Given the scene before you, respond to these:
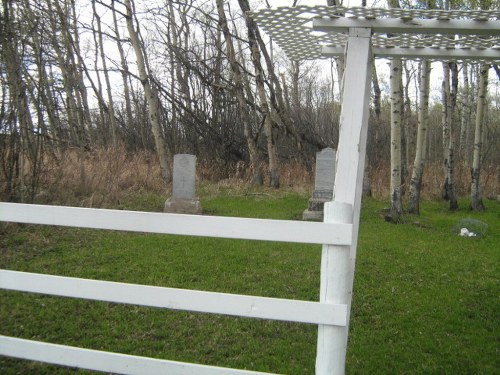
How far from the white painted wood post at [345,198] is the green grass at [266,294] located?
1568 mm

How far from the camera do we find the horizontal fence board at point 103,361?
2.43m

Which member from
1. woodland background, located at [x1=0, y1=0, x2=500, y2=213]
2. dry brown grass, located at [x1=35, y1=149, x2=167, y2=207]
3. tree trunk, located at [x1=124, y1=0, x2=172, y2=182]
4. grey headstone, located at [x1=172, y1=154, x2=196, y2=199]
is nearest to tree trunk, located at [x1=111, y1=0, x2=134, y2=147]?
woodland background, located at [x1=0, y1=0, x2=500, y2=213]

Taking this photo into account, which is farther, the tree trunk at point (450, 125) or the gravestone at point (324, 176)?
the tree trunk at point (450, 125)

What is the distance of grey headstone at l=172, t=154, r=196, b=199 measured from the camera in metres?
10.7

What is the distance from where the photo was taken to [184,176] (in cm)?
1073

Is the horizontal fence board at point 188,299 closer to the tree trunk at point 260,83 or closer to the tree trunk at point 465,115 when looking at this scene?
the tree trunk at point 260,83

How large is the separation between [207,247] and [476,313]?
14.3 feet

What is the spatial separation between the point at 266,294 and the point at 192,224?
332 cm

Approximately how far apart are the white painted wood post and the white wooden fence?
0.22 ft

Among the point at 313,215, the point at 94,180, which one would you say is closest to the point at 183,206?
the point at 94,180

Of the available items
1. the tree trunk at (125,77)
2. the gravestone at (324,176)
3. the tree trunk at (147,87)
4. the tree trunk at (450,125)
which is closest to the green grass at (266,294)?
the gravestone at (324,176)

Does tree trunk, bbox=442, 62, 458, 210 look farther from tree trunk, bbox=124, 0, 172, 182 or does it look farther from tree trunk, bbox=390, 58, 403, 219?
tree trunk, bbox=124, 0, 172, 182

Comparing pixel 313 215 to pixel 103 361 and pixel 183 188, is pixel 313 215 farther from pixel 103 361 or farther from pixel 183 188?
pixel 103 361

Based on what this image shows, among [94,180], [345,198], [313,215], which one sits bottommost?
[313,215]
